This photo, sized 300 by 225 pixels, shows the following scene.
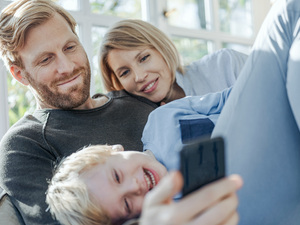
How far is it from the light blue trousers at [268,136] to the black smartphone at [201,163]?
366 mm

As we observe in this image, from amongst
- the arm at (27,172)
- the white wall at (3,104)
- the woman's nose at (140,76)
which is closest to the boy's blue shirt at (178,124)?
the arm at (27,172)

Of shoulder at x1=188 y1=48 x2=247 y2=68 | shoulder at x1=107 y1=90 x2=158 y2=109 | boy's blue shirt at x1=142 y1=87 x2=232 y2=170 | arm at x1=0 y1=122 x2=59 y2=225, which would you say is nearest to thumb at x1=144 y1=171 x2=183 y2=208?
boy's blue shirt at x1=142 y1=87 x2=232 y2=170

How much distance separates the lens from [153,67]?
2061 mm

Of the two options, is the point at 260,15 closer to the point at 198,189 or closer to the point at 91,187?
the point at 91,187

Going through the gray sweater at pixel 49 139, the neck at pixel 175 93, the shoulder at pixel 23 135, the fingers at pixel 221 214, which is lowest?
the neck at pixel 175 93

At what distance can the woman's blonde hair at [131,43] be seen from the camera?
2.05 m

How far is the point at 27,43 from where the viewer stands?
5.53 ft

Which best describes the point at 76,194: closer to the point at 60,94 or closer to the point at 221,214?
the point at 221,214

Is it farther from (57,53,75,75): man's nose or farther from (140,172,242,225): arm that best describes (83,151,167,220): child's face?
(57,53,75,75): man's nose

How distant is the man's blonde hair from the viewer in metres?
1.65

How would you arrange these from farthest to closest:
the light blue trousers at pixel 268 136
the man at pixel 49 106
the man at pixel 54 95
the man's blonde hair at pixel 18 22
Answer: the man's blonde hair at pixel 18 22 < the man at pixel 54 95 < the man at pixel 49 106 < the light blue trousers at pixel 268 136

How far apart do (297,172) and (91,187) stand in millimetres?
592

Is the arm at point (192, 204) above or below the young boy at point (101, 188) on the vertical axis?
above

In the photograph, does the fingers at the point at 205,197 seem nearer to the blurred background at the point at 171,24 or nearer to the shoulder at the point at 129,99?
the shoulder at the point at 129,99
